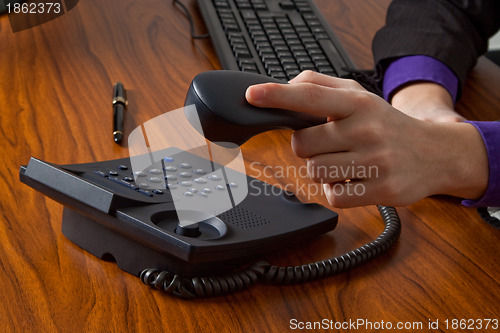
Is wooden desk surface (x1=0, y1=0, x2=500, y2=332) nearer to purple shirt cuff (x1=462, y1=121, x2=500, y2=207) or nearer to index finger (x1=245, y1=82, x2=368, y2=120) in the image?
purple shirt cuff (x1=462, y1=121, x2=500, y2=207)

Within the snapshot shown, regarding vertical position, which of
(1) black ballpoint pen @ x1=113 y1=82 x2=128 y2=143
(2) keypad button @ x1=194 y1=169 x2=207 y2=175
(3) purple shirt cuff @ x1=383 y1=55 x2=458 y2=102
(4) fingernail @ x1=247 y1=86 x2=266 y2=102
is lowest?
(3) purple shirt cuff @ x1=383 y1=55 x2=458 y2=102

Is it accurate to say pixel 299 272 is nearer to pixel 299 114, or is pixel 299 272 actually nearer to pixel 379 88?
pixel 299 114

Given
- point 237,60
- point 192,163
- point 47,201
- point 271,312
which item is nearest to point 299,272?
point 271,312

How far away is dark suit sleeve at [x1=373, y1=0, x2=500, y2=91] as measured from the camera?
3.18 ft

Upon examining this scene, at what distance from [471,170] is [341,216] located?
169 millimetres

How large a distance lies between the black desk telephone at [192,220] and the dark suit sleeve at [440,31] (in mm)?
463

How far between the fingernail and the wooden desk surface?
0.56 ft

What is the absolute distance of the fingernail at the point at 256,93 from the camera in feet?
1.67

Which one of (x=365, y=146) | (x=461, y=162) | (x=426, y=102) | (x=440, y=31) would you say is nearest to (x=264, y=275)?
(x=365, y=146)

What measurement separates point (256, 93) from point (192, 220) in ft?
0.45

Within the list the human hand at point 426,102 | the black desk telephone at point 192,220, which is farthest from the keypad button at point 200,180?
the human hand at point 426,102

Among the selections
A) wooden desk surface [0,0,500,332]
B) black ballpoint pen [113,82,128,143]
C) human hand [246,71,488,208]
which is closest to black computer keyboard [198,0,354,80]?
wooden desk surface [0,0,500,332]

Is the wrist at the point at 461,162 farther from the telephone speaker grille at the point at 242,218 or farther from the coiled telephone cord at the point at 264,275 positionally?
the telephone speaker grille at the point at 242,218

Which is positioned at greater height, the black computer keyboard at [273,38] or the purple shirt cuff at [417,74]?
the black computer keyboard at [273,38]
